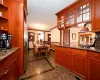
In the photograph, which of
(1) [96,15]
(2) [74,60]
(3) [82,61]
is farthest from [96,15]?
(2) [74,60]

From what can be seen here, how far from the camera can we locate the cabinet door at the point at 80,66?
2170 millimetres

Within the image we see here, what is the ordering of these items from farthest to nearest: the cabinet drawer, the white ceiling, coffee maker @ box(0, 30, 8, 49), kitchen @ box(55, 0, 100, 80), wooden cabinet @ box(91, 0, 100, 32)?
1. the white ceiling
2. wooden cabinet @ box(91, 0, 100, 32)
3. coffee maker @ box(0, 30, 8, 49)
4. kitchen @ box(55, 0, 100, 80)
5. the cabinet drawer

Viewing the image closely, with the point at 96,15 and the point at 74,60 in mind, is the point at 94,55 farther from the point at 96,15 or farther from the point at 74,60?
the point at 96,15

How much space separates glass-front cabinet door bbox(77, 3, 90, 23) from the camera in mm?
2608

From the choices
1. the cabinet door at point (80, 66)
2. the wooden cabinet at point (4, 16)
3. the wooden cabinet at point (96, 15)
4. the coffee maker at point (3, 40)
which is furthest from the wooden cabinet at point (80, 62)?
the wooden cabinet at point (4, 16)

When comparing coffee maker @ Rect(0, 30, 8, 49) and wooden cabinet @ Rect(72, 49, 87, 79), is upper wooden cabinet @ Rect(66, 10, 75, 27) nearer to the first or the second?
wooden cabinet @ Rect(72, 49, 87, 79)

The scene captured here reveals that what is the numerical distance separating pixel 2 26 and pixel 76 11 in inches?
101

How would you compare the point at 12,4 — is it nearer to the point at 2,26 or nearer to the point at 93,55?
the point at 2,26

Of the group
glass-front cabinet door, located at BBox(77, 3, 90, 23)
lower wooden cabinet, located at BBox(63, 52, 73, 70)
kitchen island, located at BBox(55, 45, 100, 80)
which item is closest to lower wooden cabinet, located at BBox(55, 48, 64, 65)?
kitchen island, located at BBox(55, 45, 100, 80)

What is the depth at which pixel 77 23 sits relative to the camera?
2.96 metres

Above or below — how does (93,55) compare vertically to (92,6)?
below

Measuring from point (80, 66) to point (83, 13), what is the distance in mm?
1744

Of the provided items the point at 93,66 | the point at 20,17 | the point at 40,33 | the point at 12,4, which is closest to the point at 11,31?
the point at 20,17

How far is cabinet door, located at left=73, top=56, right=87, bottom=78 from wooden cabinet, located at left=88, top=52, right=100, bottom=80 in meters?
0.15
